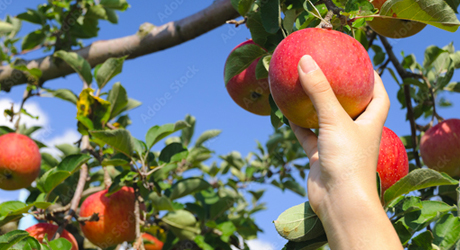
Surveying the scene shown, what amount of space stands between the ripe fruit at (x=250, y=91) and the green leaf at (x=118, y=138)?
0.52 metres

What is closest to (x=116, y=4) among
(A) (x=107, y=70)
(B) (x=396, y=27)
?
(A) (x=107, y=70)

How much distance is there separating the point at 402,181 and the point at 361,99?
24cm

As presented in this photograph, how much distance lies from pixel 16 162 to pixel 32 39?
118 centimetres

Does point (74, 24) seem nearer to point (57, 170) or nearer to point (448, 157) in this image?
point (57, 170)

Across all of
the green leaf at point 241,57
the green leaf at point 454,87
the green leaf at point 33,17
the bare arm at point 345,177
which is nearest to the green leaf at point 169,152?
the green leaf at point 241,57

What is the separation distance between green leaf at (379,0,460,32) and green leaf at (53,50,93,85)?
1681 mm

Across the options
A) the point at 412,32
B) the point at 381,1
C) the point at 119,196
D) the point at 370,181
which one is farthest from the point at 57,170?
the point at 412,32

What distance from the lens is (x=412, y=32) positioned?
145 cm

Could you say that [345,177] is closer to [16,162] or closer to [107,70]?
[107,70]

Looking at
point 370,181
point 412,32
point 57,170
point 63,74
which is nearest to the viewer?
point 370,181

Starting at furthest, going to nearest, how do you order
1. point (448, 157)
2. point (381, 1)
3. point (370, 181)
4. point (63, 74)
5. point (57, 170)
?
1. point (63, 74)
2. point (448, 157)
3. point (57, 170)
4. point (381, 1)
5. point (370, 181)

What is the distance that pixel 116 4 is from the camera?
2.54 metres

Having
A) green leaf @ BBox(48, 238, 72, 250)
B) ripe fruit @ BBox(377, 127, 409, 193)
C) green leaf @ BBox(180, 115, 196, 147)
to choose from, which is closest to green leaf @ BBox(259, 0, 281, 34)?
ripe fruit @ BBox(377, 127, 409, 193)

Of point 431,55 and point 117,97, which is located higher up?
point 117,97
